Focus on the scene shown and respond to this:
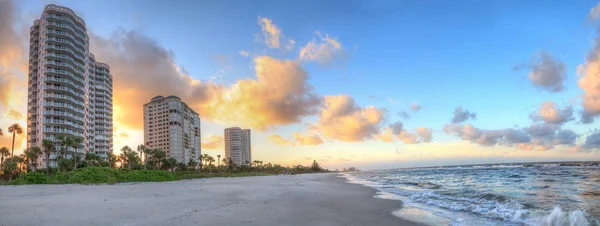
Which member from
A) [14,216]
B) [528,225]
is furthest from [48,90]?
[528,225]

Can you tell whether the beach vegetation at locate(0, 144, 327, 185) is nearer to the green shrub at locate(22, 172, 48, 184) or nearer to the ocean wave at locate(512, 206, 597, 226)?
the green shrub at locate(22, 172, 48, 184)

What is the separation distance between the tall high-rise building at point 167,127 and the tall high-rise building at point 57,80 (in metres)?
64.8

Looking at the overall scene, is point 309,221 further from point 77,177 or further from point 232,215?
point 77,177

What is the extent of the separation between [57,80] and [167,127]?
290 ft

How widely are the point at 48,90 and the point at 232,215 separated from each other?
106 metres

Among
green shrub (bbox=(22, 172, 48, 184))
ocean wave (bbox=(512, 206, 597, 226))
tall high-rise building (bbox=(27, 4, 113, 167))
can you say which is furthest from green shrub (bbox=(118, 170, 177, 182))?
ocean wave (bbox=(512, 206, 597, 226))

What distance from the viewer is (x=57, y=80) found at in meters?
97.6

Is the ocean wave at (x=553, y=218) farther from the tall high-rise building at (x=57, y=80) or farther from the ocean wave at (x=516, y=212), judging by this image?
the tall high-rise building at (x=57, y=80)

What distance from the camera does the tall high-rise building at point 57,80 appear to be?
310 ft

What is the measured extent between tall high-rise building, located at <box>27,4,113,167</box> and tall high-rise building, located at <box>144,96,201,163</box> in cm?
6480

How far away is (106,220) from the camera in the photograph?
494 inches

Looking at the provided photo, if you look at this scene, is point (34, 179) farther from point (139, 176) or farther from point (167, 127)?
point (167, 127)

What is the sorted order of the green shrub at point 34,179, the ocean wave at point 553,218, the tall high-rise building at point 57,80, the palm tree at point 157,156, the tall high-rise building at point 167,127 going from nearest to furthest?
the ocean wave at point 553,218
the green shrub at point 34,179
the tall high-rise building at point 57,80
the palm tree at point 157,156
the tall high-rise building at point 167,127

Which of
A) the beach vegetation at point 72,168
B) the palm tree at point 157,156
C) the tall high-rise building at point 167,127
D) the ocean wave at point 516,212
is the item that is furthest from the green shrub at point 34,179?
the tall high-rise building at point 167,127
